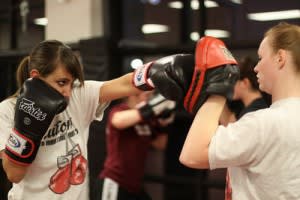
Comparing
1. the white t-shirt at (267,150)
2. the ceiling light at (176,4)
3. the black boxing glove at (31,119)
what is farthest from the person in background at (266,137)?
the ceiling light at (176,4)

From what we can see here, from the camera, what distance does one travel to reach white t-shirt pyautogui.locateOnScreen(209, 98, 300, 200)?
43.6 inches

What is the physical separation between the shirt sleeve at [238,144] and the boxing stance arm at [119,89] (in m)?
0.58

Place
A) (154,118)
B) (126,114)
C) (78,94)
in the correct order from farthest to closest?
(154,118), (126,114), (78,94)

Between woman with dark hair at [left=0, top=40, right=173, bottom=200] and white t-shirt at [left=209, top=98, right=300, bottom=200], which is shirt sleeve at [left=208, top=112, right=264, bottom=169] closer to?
white t-shirt at [left=209, top=98, right=300, bottom=200]

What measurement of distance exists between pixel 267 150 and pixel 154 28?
8.04ft

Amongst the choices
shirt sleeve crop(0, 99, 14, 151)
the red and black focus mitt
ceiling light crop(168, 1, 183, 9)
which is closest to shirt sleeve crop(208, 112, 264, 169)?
the red and black focus mitt

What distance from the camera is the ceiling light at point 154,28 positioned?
339 cm

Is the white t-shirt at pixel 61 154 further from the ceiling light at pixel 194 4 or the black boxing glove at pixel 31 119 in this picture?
the ceiling light at pixel 194 4

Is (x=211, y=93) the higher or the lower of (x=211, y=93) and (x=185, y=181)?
the higher

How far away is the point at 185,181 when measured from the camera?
3209 mm

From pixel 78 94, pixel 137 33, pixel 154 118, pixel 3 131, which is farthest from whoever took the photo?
pixel 137 33

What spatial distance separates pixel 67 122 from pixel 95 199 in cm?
149

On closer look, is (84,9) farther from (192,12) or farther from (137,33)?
(192,12)

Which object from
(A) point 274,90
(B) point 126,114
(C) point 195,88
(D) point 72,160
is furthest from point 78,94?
(B) point 126,114
